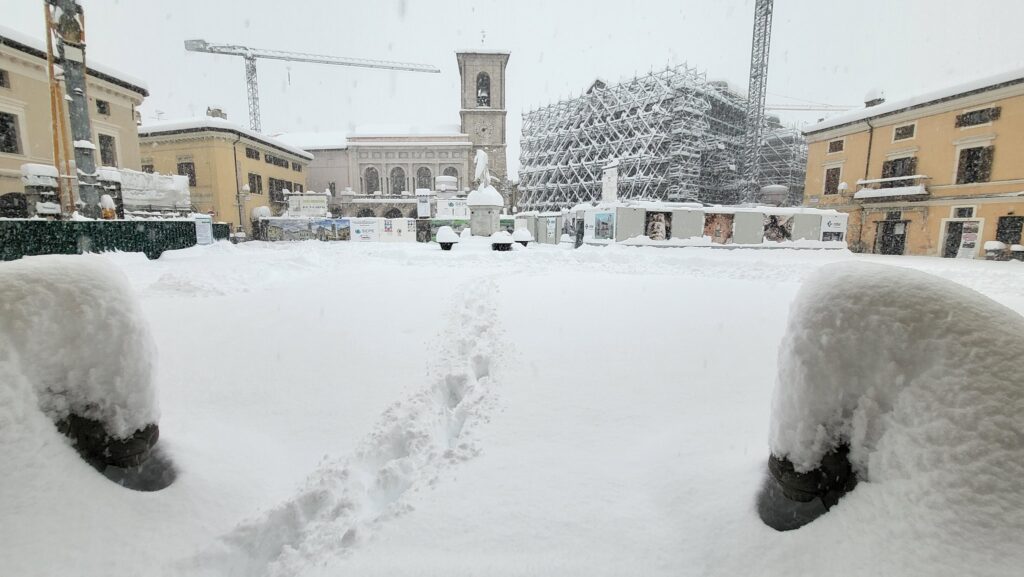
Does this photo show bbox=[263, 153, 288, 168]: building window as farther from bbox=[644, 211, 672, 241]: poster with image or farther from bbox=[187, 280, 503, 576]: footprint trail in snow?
bbox=[187, 280, 503, 576]: footprint trail in snow

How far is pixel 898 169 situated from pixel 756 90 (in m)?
12.0

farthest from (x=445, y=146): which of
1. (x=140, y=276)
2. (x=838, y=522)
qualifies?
(x=838, y=522)

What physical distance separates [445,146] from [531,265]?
34361 mm

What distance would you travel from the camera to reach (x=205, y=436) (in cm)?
346

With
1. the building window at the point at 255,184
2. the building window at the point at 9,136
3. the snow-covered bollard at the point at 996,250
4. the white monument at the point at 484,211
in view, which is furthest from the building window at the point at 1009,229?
the building window at the point at 255,184

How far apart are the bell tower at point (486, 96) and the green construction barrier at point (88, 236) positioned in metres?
34.3

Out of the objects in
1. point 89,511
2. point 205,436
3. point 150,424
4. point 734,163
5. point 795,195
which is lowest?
point 205,436

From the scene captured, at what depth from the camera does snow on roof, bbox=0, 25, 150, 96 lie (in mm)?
16797

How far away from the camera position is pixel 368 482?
3.12 metres

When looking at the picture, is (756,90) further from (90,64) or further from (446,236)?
(90,64)

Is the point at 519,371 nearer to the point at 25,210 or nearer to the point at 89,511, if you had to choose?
the point at 89,511

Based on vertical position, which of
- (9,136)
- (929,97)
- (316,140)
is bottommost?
(9,136)

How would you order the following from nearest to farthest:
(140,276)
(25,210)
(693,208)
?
(140,276) < (25,210) < (693,208)

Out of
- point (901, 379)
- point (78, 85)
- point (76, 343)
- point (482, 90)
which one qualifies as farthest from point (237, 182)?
point (901, 379)
